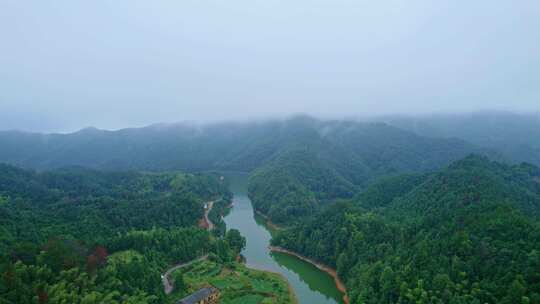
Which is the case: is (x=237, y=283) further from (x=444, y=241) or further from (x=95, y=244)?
(x=444, y=241)

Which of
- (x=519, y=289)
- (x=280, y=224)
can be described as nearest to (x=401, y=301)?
(x=519, y=289)

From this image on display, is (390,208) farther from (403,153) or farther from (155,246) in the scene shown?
(403,153)

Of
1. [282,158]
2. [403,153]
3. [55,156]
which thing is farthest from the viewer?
[55,156]

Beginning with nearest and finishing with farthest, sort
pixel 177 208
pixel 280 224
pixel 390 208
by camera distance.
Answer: pixel 390 208
pixel 177 208
pixel 280 224

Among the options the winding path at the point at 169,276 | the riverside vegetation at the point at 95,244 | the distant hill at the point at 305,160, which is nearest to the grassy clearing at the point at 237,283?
the riverside vegetation at the point at 95,244


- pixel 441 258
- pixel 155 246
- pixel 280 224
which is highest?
pixel 441 258

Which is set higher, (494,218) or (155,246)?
(494,218)

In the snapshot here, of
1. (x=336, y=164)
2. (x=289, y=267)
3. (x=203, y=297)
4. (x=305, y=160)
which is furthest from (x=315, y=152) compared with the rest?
(x=203, y=297)
